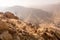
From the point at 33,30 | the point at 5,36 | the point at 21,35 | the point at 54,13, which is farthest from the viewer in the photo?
the point at 54,13

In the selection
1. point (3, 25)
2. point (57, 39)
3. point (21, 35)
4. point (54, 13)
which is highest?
point (3, 25)

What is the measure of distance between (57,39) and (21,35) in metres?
2.41

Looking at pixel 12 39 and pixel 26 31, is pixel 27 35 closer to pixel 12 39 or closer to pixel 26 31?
pixel 26 31

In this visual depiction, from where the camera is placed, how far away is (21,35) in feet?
26.7

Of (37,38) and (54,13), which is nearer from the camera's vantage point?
(37,38)

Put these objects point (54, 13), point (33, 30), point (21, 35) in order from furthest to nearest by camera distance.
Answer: point (54, 13), point (33, 30), point (21, 35)

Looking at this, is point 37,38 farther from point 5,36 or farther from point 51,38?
point 5,36

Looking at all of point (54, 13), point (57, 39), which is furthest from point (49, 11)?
point (57, 39)

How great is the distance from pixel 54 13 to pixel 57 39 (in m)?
29.0

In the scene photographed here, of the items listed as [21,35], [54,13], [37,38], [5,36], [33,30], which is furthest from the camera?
[54,13]

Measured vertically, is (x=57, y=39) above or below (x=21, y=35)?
below

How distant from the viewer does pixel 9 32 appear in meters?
7.89

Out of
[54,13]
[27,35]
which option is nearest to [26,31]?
[27,35]

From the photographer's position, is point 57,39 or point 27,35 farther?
point 57,39
